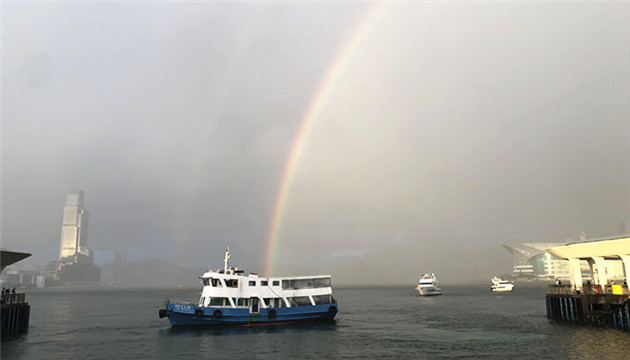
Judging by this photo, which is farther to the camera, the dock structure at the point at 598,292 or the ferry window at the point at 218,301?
the ferry window at the point at 218,301

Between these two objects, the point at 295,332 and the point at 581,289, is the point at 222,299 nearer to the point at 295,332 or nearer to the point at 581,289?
the point at 295,332

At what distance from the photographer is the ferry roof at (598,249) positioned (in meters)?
60.7

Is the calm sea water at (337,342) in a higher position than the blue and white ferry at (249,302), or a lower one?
lower

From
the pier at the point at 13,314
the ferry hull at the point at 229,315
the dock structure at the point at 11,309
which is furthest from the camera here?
the ferry hull at the point at 229,315

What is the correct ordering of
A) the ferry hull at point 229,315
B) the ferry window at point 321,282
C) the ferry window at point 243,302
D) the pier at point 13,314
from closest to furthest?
the pier at point 13,314, the ferry hull at point 229,315, the ferry window at point 243,302, the ferry window at point 321,282

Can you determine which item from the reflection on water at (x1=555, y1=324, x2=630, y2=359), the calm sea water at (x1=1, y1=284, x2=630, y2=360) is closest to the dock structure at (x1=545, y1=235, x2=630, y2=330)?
the reflection on water at (x1=555, y1=324, x2=630, y2=359)

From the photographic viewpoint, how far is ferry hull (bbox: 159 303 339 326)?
6391 centimetres

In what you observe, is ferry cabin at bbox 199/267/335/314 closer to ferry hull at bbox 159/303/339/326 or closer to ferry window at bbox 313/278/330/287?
ferry window at bbox 313/278/330/287

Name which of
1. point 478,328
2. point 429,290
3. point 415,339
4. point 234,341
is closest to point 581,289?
point 478,328

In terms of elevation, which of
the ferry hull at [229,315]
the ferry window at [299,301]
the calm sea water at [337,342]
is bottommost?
the calm sea water at [337,342]

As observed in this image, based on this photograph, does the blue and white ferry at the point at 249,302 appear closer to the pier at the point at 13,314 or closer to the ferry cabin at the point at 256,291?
the ferry cabin at the point at 256,291

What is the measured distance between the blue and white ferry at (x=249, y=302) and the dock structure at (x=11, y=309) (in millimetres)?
21397

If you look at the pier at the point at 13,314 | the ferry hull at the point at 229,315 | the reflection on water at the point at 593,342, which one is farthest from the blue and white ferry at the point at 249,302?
the reflection on water at the point at 593,342

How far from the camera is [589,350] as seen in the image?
47281 millimetres
